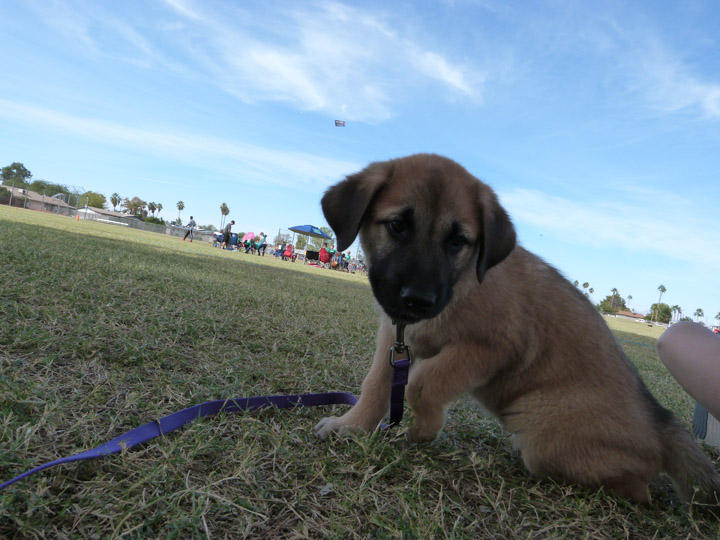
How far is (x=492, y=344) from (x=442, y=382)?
0.31m

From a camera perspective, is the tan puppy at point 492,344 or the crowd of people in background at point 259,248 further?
the crowd of people in background at point 259,248

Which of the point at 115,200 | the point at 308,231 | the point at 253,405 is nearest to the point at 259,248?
the point at 308,231

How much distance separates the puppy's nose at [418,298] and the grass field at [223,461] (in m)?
0.64

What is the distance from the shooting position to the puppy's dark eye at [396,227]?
2338 millimetres

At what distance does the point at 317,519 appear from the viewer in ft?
5.06

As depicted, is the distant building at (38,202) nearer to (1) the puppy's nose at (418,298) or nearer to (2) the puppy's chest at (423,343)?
(2) the puppy's chest at (423,343)

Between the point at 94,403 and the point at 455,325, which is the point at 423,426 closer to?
the point at 455,325

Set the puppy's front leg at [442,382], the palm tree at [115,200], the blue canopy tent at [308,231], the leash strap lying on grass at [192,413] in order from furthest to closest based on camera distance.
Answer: the palm tree at [115,200]
the blue canopy tent at [308,231]
the puppy's front leg at [442,382]
the leash strap lying on grass at [192,413]

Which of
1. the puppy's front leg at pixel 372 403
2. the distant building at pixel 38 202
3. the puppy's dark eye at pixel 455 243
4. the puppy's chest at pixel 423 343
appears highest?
the distant building at pixel 38 202

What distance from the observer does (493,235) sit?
237 cm

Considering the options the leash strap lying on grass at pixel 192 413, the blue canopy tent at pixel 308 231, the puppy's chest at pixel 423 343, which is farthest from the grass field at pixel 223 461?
the blue canopy tent at pixel 308 231

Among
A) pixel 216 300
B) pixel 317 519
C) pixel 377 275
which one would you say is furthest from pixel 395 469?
pixel 216 300

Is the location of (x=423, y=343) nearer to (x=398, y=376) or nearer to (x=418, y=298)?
(x=398, y=376)

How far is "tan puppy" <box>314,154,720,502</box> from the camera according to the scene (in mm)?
2080
